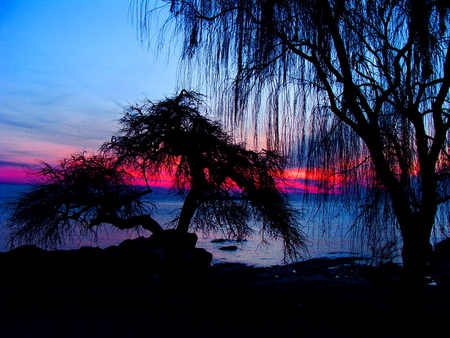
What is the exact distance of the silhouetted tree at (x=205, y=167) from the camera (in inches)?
295

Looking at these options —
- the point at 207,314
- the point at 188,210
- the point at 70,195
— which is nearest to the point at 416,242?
the point at 207,314

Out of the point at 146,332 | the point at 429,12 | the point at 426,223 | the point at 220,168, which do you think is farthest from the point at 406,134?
the point at 220,168

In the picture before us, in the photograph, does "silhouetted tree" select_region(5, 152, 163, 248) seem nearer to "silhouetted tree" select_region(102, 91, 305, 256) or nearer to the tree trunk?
"silhouetted tree" select_region(102, 91, 305, 256)

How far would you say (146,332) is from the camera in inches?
169

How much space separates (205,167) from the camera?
7582 mm

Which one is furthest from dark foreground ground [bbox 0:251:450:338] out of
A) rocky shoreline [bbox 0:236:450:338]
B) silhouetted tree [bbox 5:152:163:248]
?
silhouetted tree [bbox 5:152:163:248]

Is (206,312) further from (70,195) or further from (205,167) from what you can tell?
(70,195)

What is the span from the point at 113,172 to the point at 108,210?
0.99 meters

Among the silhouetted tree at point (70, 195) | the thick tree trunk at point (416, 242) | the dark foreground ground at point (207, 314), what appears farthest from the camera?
the silhouetted tree at point (70, 195)

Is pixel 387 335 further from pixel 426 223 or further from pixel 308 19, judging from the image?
pixel 308 19

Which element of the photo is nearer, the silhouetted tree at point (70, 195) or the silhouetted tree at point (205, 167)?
the silhouetted tree at point (205, 167)

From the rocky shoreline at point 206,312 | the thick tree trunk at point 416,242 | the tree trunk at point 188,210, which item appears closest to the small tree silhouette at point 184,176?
the tree trunk at point 188,210

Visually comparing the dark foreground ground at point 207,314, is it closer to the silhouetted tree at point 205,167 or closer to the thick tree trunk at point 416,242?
the thick tree trunk at point 416,242

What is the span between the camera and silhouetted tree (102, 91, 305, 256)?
7.48 meters
